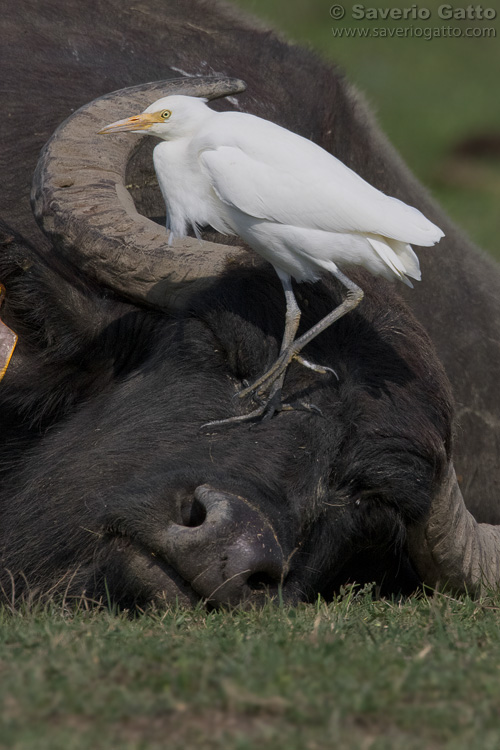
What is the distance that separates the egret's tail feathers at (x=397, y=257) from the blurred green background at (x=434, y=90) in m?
11.0

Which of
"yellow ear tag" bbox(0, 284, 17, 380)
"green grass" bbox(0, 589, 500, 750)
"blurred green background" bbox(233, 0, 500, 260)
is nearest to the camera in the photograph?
"green grass" bbox(0, 589, 500, 750)

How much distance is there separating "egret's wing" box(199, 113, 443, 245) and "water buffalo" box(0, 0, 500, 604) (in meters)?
0.50

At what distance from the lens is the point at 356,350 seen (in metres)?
3.37

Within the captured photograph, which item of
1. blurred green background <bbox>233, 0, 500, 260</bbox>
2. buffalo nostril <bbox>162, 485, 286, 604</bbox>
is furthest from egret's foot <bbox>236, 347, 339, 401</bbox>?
blurred green background <bbox>233, 0, 500, 260</bbox>

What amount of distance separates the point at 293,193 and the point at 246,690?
1500 millimetres

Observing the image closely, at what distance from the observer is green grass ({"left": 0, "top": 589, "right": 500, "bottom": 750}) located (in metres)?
1.80

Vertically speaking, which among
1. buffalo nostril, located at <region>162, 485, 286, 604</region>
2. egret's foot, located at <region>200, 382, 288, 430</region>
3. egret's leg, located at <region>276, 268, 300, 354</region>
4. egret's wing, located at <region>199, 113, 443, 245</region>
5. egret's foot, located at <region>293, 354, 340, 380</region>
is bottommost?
buffalo nostril, located at <region>162, 485, 286, 604</region>

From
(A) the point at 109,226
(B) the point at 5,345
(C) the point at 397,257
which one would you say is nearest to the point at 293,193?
(C) the point at 397,257

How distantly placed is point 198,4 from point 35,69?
1.26 meters

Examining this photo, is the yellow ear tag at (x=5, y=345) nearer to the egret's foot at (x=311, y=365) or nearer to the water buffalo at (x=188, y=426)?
the water buffalo at (x=188, y=426)

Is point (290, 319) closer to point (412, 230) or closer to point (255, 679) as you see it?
point (412, 230)

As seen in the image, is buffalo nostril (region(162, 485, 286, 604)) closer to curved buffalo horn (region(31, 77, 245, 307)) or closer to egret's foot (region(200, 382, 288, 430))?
egret's foot (region(200, 382, 288, 430))

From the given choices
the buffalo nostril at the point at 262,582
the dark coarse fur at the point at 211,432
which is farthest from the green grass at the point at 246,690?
the dark coarse fur at the point at 211,432

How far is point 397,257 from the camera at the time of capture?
297 centimetres
